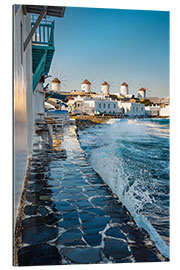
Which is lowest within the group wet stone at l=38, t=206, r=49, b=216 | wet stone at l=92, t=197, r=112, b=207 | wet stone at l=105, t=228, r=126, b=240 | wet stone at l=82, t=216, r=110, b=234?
wet stone at l=105, t=228, r=126, b=240

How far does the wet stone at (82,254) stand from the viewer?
1.59 m

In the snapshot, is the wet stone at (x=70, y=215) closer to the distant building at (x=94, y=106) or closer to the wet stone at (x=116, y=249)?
the wet stone at (x=116, y=249)

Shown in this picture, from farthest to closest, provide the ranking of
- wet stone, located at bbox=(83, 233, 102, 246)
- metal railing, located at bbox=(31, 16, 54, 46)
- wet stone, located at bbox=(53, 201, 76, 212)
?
metal railing, located at bbox=(31, 16, 54, 46) < wet stone, located at bbox=(53, 201, 76, 212) < wet stone, located at bbox=(83, 233, 102, 246)

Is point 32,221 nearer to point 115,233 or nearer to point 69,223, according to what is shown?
point 69,223

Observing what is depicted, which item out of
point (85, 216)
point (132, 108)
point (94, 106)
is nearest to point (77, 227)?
point (85, 216)

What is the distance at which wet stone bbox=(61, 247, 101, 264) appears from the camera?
5.22 ft

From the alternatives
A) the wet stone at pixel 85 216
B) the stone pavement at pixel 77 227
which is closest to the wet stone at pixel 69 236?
the stone pavement at pixel 77 227

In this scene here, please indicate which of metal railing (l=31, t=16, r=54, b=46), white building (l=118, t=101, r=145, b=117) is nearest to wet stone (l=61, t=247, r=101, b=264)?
metal railing (l=31, t=16, r=54, b=46)

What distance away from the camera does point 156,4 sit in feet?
6.17

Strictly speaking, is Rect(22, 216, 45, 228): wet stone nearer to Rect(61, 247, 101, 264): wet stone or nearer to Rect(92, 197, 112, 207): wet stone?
Rect(61, 247, 101, 264): wet stone

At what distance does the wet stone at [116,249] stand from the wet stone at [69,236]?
225 millimetres

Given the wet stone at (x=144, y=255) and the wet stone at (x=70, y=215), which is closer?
the wet stone at (x=144, y=255)
